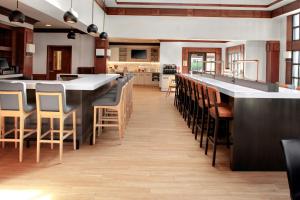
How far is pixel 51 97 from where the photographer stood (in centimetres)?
421

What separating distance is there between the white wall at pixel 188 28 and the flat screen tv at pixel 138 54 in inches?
311

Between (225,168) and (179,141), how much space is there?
4.98 ft

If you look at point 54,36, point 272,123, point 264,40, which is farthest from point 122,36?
point 272,123

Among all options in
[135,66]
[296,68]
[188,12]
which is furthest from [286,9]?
[135,66]

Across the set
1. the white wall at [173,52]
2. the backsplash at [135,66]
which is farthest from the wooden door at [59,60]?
the backsplash at [135,66]

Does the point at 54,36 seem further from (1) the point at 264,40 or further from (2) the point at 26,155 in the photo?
(2) the point at 26,155

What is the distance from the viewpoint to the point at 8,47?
31.9 ft

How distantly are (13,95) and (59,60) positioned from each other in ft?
29.4

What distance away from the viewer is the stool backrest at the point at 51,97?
418cm

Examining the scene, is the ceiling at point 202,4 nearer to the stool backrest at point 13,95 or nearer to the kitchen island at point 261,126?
the stool backrest at point 13,95

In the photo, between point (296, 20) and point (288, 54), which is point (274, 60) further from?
point (296, 20)

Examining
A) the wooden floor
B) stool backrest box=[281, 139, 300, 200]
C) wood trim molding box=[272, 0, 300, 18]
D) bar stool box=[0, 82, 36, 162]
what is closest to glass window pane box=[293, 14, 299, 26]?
wood trim molding box=[272, 0, 300, 18]

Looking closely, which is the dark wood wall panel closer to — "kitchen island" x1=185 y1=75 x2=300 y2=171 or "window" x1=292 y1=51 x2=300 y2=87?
"window" x1=292 y1=51 x2=300 y2=87

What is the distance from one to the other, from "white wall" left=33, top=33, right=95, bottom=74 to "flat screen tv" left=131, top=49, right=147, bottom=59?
6349mm
